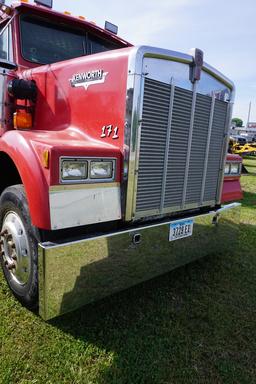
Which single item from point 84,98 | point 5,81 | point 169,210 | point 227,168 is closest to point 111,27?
point 5,81

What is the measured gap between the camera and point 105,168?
2299 mm

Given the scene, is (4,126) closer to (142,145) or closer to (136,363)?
(142,145)

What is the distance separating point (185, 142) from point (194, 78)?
0.53m

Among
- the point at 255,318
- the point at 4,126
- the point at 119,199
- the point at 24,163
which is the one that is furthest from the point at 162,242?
the point at 4,126

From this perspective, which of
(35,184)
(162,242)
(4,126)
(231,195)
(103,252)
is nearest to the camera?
(35,184)

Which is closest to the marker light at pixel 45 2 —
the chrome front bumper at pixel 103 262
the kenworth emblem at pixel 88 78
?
the kenworth emblem at pixel 88 78

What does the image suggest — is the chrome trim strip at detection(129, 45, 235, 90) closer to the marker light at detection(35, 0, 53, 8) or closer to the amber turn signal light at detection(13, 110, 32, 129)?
the amber turn signal light at detection(13, 110, 32, 129)

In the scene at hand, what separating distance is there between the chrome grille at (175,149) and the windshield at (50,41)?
1.76 meters

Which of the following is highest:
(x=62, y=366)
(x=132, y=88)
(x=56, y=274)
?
(x=132, y=88)

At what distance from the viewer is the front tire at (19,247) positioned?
2.37 m

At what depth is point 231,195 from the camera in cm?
374

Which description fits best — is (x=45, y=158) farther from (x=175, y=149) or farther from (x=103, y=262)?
(x=175, y=149)

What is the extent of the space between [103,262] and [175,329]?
868 mm

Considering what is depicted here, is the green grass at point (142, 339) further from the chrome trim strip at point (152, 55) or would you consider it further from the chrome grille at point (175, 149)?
the chrome trim strip at point (152, 55)
